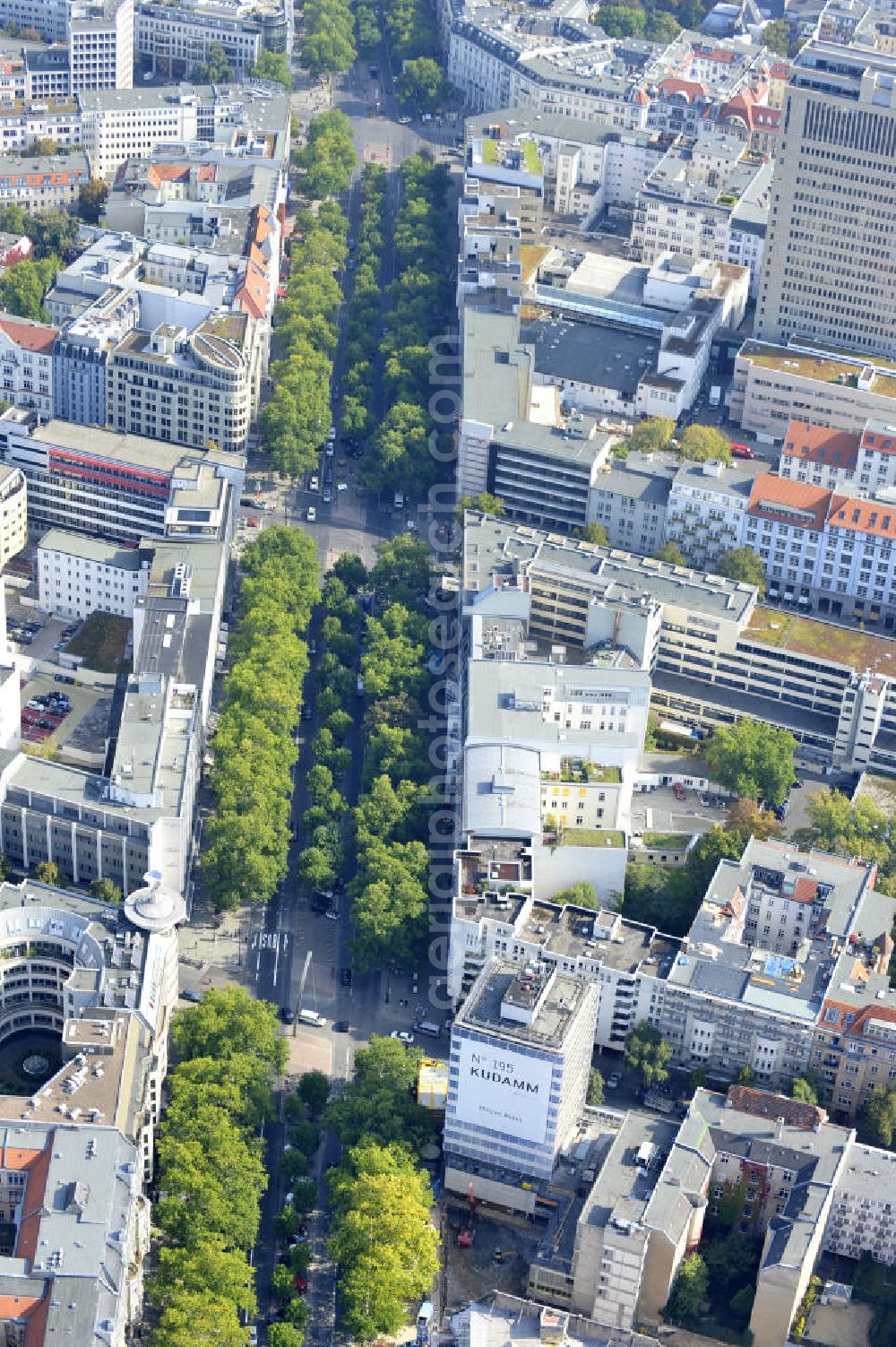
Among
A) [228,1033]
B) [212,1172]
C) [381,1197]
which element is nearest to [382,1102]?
[381,1197]

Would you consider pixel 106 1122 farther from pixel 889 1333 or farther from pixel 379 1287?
pixel 889 1333

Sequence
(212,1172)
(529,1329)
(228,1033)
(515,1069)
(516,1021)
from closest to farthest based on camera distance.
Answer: (529,1329) → (212,1172) → (515,1069) → (516,1021) → (228,1033)

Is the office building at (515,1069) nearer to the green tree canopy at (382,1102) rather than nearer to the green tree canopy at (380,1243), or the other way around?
the green tree canopy at (382,1102)

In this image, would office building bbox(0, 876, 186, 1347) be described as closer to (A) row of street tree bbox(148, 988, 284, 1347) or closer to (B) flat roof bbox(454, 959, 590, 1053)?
(A) row of street tree bbox(148, 988, 284, 1347)

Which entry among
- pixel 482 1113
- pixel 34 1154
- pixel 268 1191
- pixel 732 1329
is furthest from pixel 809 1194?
pixel 34 1154

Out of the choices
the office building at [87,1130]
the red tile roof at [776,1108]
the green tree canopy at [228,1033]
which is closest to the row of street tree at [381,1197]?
the green tree canopy at [228,1033]

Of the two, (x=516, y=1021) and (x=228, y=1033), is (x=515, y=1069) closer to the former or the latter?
(x=516, y=1021)
